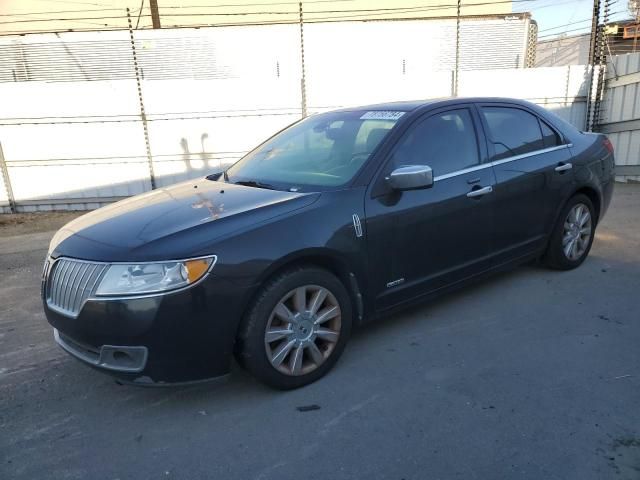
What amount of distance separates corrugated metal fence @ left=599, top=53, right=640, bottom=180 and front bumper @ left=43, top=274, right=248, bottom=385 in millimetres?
9705

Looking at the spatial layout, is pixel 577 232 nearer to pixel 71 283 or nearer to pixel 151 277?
pixel 151 277

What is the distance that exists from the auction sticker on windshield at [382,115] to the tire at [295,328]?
1.31 meters

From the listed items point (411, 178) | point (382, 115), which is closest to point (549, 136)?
point (382, 115)

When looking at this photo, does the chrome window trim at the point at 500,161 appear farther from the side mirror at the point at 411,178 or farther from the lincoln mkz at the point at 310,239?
the side mirror at the point at 411,178

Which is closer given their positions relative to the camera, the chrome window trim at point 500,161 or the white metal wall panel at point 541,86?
the chrome window trim at point 500,161

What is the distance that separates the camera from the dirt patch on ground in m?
8.11

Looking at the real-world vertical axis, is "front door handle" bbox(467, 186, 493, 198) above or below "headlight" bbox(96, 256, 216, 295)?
above

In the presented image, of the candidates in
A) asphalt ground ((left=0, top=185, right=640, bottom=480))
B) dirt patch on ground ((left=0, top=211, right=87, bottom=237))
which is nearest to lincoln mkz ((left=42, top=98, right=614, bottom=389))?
asphalt ground ((left=0, top=185, right=640, bottom=480))

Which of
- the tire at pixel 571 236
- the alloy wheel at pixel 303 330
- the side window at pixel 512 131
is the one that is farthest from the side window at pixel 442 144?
the tire at pixel 571 236

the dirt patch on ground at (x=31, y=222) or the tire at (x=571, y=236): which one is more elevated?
the tire at (x=571, y=236)

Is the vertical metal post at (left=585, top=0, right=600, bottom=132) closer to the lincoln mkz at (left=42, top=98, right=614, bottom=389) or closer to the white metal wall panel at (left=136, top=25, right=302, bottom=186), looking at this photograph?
the white metal wall panel at (left=136, top=25, right=302, bottom=186)

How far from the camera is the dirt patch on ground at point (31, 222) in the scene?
8.11 metres

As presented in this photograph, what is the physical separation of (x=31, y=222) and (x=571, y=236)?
851cm

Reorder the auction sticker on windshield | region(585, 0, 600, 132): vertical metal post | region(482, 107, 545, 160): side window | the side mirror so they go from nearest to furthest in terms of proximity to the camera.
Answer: the side mirror → the auction sticker on windshield → region(482, 107, 545, 160): side window → region(585, 0, 600, 132): vertical metal post
